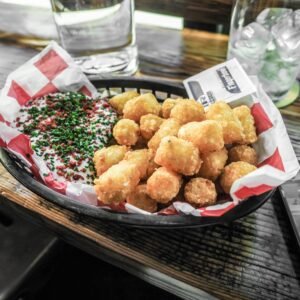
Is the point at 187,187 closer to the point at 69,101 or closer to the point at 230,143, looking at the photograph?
the point at 230,143

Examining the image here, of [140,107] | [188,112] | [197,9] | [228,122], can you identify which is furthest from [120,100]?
[197,9]

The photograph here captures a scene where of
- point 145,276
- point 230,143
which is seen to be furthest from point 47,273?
point 230,143

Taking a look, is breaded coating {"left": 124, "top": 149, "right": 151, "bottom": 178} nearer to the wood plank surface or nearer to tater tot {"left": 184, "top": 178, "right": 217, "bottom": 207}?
tater tot {"left": 184, "top": 178, "right": 217, "bottom": 207}

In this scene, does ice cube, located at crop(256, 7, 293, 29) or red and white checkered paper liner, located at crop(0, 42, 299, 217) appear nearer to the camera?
red and white checkered paper liner, located at crop(0, 42, 299, 217)

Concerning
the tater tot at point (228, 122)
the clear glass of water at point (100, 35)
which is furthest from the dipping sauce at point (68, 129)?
the clear glass of water at point (100, 35)

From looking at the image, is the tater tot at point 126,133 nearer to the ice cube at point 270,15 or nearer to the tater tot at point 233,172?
the tater tot at point 233,172

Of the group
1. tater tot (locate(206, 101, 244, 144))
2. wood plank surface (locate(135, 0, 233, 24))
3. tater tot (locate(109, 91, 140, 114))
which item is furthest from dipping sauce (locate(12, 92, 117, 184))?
wood plank surface (locate(135, 0, 233, 24))

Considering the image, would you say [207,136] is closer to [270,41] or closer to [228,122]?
[228,122]
